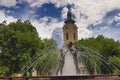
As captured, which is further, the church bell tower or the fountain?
the church bell tower

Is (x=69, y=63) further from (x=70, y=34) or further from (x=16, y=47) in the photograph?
(x=70, y=34)

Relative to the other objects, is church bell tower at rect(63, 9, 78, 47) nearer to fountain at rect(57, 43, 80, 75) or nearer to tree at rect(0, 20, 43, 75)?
tree at rect(0, 20, 43, 75)

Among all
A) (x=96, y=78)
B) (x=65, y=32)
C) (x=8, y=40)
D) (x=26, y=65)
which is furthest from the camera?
(x=65, y=32)

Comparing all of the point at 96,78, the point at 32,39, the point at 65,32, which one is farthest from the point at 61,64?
the point at 65,32

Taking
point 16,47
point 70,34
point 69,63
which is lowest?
point 69,63

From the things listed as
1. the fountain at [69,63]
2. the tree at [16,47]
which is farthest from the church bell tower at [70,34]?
the fountain at [69,63]

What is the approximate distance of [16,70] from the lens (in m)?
47.4

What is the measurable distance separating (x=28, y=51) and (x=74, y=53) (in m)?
26.3

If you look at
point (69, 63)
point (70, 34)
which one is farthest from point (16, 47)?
point (70, 34)

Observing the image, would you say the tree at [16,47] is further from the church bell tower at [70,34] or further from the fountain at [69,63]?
the church bell tower at [70,34]

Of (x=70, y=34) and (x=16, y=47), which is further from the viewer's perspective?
(x=70, y=34)

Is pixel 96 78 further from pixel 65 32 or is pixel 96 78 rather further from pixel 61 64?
pixel 65 32

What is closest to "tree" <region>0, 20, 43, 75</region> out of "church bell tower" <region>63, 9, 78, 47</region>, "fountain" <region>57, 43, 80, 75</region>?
"fountain" <region>57, 43, 80, 75</region>

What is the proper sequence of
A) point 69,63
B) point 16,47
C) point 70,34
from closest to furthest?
point 69,63
point 16,47
point 70,34
